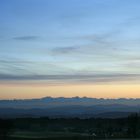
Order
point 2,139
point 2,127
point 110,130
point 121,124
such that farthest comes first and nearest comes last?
1. point 121,124
2. point 110,130
3. point 2,127
4. point 2,139

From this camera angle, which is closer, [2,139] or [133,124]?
[2,139]

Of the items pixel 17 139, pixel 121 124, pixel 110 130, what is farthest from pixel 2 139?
pixel 121 124

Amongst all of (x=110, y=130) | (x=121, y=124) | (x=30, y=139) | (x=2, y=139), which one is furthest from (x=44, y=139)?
(x=121, y=124)

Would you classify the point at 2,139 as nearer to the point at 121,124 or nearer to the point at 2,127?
the point at 2,127

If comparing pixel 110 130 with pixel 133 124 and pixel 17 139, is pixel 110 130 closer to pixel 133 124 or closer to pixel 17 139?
pixel 133 124

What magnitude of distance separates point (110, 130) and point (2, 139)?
6057cm

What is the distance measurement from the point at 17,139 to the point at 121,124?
89077 millimetres

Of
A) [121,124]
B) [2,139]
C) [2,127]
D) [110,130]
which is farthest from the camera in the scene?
[121,124]

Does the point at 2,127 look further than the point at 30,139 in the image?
Yes

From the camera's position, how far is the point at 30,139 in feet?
371

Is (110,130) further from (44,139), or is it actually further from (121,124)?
(44,139)

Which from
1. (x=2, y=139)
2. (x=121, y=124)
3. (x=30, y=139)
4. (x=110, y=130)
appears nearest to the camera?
(x=2, y=139)

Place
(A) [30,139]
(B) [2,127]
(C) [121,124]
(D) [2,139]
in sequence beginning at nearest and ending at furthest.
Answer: (D) [2,139] < (A) [30,139] < (B) [2,127] < (C) [121,124]

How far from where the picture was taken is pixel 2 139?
10562cm
